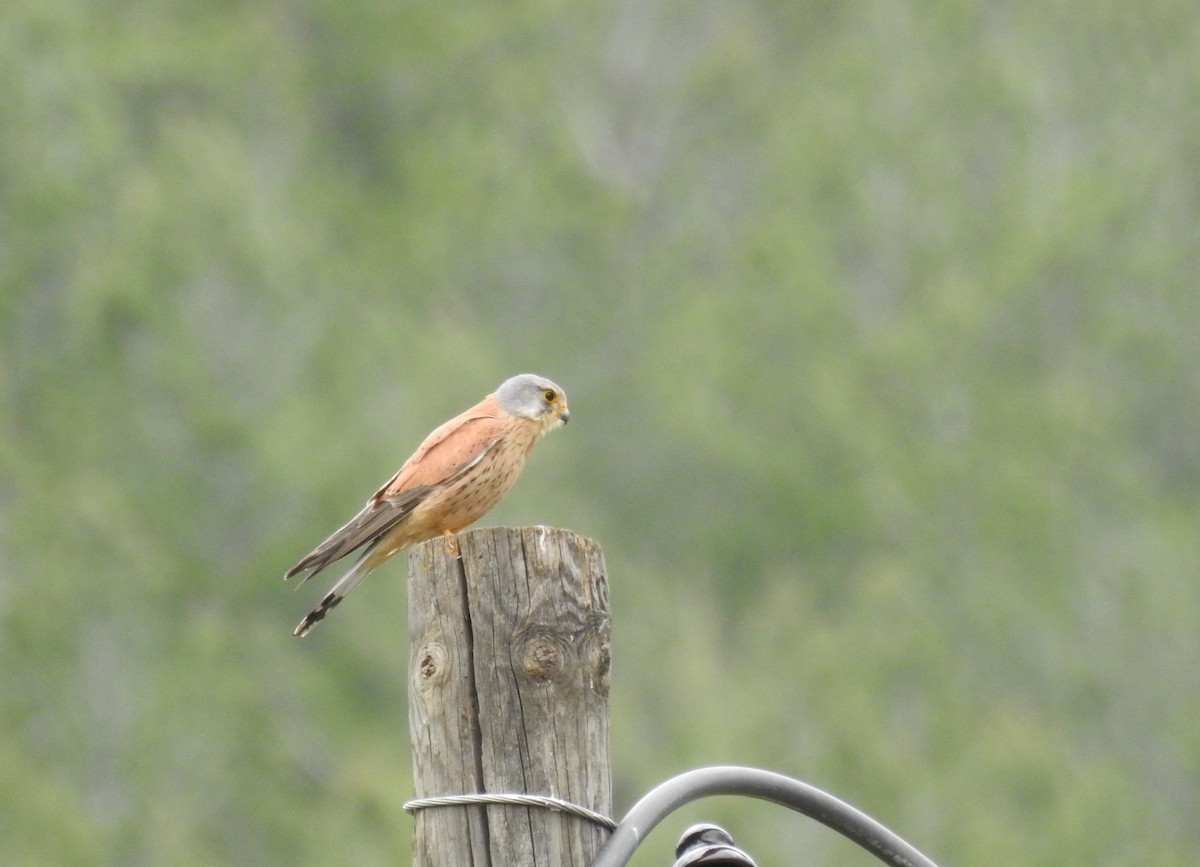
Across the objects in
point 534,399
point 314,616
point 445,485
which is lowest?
point 314,616

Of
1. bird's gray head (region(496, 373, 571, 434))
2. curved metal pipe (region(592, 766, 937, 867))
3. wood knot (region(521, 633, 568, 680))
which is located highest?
bird's gray head (region(496, 373, 571, 434))

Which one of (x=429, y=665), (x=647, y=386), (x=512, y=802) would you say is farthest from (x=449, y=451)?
(x=647, y=386)

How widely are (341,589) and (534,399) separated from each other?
1.06 metres

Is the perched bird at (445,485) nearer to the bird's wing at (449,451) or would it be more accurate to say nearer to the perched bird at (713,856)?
the bird's wing at (449,451)

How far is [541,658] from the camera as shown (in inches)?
128

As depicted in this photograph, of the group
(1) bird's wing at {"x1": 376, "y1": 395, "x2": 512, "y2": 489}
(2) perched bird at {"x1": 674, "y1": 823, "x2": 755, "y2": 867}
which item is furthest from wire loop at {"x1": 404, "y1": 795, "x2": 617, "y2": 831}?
(1) bird's wing at {"x1": 376, "y1": 395, "x2": 512, "y2": 489}

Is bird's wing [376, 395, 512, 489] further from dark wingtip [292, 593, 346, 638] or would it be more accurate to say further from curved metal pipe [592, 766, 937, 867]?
curved metal pipe [592, 766, 937, 867]

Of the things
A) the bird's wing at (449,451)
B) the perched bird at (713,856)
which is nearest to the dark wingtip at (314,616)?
the bird's wing at (449,451)

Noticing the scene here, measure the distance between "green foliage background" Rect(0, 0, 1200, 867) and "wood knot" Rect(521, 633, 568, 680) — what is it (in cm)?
1007

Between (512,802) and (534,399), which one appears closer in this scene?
(512,802)

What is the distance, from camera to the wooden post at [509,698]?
321cm

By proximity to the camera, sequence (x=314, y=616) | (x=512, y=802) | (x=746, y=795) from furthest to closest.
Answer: (x=314, y=616), (x=746, y=795), (x=512, y=802)

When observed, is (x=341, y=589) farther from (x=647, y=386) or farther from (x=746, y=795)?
(x=647, y=386)

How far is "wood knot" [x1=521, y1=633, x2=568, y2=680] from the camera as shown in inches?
128
